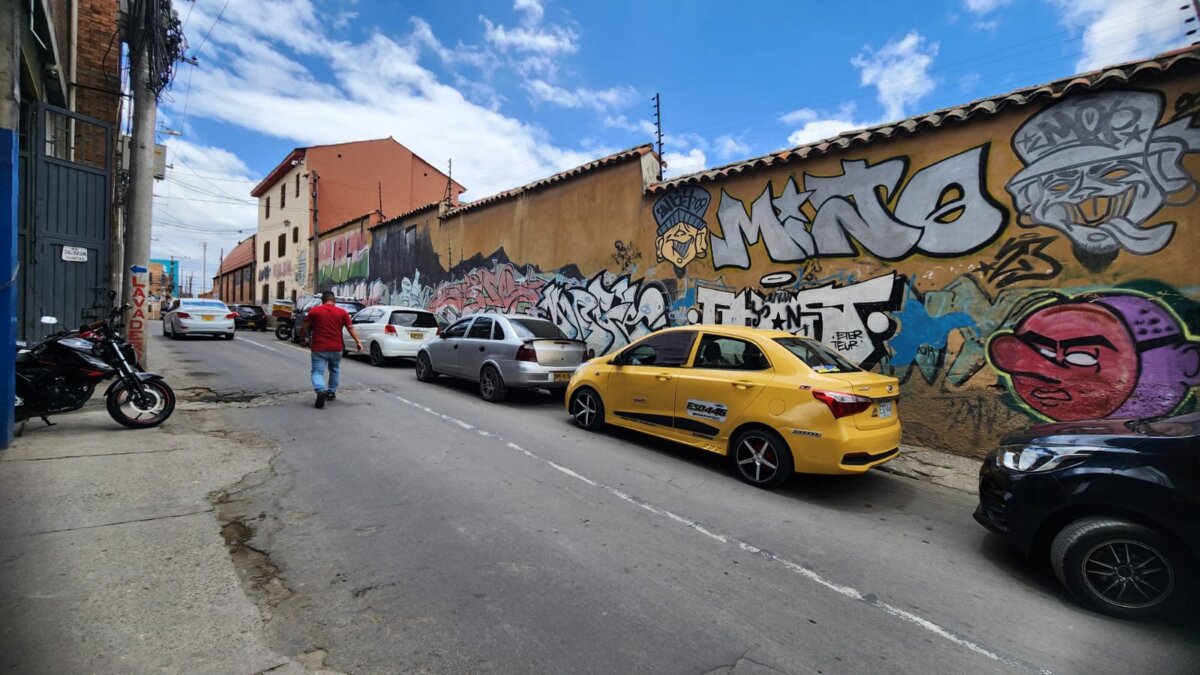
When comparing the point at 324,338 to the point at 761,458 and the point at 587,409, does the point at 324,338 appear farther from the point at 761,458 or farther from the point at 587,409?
the point at 761,458

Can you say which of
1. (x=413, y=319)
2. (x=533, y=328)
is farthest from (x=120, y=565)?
(x=413, y=319)

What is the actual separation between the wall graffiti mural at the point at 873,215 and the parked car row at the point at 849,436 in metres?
2.66

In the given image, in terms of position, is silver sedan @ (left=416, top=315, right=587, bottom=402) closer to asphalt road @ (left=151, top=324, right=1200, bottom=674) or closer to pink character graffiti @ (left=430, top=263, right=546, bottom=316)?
asphalt road @ (left=151, top=324, right=1200, bottom=674)

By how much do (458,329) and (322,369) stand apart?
109 inches

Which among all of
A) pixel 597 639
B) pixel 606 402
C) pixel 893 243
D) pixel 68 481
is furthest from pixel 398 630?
pixel 893 243

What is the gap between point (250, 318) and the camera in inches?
987

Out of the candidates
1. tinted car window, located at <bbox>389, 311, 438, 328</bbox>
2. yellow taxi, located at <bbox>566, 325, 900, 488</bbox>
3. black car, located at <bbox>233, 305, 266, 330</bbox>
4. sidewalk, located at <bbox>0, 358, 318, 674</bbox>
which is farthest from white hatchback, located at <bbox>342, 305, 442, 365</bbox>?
black car, located at <bbox>233, 305, 266, 330</bbox>

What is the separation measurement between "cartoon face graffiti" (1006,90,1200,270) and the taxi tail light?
140 inches

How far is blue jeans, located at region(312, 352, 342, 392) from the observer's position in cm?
779

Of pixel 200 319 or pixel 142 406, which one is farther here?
pixel 200 319

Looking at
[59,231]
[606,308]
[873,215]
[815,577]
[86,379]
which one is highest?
[873,215]

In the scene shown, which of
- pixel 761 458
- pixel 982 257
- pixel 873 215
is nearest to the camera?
pixel 761 458

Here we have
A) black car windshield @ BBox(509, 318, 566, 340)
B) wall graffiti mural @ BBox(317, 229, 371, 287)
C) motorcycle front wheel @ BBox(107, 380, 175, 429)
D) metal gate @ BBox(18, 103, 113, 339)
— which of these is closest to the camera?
motorcycle front wheel @ BBox(107, 380, 175, 429)

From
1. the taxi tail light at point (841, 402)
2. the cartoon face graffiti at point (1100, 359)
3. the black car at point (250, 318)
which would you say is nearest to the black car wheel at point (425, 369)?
the taxi tail light at point (841, 402)
